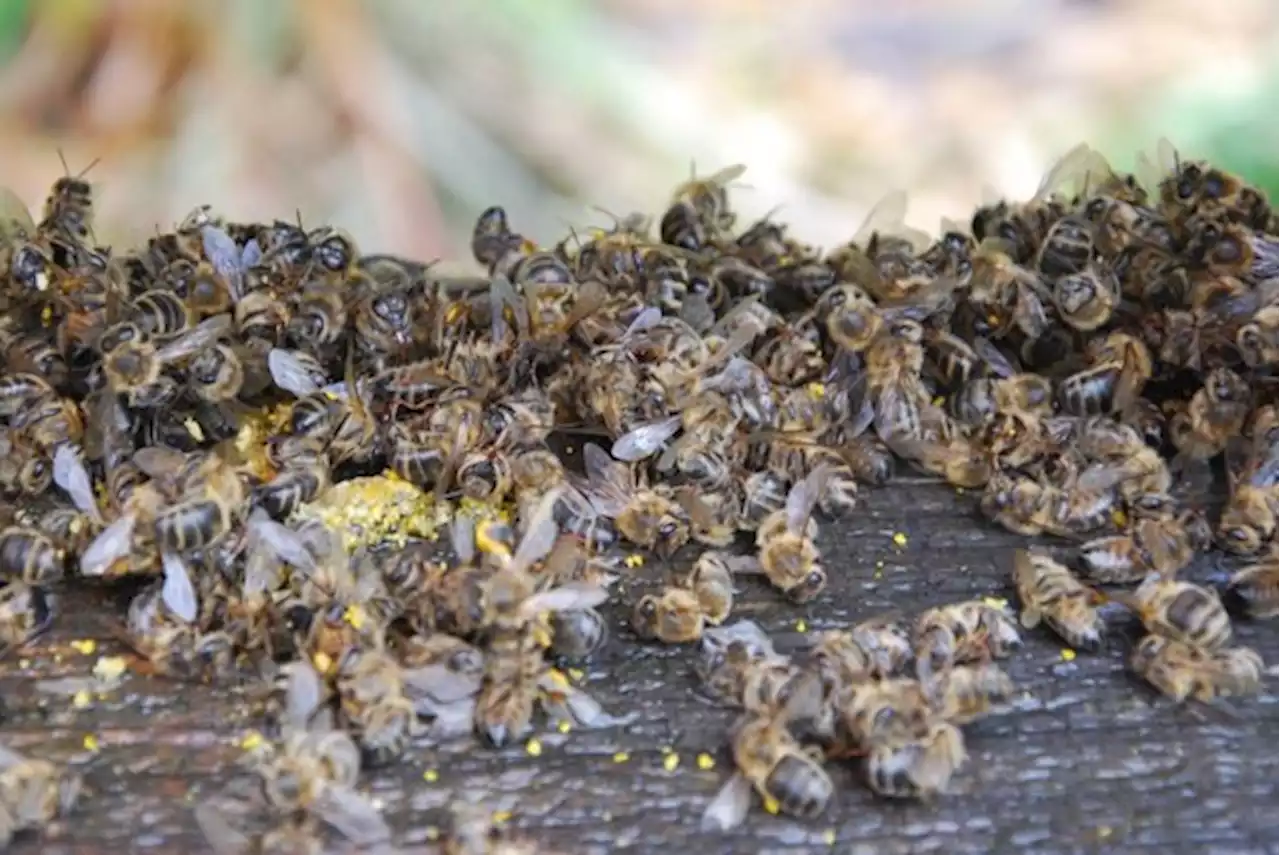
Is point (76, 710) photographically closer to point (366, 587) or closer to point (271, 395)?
point (366, 587)

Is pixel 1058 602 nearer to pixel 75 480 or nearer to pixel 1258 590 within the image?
pixel 1258 590

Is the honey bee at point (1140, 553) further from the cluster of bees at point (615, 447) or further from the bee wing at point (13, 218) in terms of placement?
the bee wing at point (13, 218)

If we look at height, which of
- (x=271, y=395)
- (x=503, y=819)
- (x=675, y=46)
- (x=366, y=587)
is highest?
(x=675, y=46)

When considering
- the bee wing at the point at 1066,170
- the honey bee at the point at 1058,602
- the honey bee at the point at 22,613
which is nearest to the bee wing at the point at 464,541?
the honey bee at the point at 22,613

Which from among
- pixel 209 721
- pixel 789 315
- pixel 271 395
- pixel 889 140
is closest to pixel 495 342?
pixel 271 395

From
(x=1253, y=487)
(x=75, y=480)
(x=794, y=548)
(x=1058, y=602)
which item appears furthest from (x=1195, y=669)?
(x=75, y=480)

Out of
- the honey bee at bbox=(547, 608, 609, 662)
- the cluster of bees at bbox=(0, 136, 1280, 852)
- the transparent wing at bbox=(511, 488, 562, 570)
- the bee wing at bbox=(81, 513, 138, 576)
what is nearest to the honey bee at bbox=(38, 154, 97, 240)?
the cluster of bees at bbox=(0, 136, 1280, 852)
